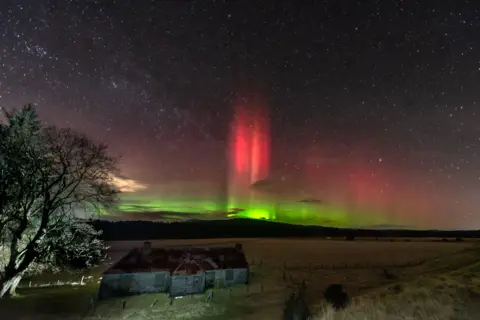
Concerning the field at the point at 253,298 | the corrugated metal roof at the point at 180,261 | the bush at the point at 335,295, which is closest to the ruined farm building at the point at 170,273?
the corrugated metal roof at the point at 180,261

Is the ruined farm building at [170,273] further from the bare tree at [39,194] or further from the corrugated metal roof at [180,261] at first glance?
the bare tree at [39,194]

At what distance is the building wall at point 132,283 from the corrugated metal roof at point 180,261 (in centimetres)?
56

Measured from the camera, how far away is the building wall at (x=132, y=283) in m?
35.0

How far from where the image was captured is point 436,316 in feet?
32.4

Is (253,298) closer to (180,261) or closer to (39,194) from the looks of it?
(180,261)

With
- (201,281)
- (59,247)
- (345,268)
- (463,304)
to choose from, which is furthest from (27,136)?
(345,268)

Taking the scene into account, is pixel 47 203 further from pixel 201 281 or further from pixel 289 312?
pixel 201 281

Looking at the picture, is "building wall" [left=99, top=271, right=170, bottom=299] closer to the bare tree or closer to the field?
the field

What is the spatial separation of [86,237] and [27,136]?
6403 millimetres

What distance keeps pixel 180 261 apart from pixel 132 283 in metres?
6.35

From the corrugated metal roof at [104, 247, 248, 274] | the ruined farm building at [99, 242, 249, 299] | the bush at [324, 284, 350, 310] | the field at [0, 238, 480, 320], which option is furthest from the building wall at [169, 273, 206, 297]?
the bush at [324, 284, 350, 310]

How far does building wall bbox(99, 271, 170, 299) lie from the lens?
35.0 meters

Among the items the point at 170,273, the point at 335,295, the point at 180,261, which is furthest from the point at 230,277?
the point at 335,295

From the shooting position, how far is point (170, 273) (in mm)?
38000
